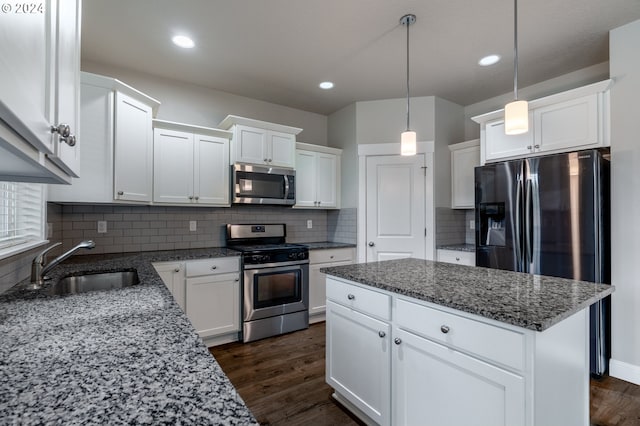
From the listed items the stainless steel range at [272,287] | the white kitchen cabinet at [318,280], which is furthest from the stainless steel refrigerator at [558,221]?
the stainless steel range at [272,287]

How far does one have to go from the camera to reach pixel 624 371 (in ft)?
7.72

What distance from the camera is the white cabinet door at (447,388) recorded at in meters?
1.15

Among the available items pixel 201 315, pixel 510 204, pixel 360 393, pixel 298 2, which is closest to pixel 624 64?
pixel 510 204

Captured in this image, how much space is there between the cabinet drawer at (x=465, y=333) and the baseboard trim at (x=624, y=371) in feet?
6.91

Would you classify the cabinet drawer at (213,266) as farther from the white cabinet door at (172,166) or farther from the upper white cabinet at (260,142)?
the upper white cabinet at (260,142)

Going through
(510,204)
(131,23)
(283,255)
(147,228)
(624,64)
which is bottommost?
(283,255)

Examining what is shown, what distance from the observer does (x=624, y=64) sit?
239 cm

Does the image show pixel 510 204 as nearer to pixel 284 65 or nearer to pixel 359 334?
pixel 359 334

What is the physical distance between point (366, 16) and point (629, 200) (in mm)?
2415

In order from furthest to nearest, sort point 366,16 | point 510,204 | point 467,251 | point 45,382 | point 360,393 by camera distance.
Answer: point 467,251
point 510,204
point 366,16
point 360,393
point 45,382

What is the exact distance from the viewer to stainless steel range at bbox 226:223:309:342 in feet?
10.2

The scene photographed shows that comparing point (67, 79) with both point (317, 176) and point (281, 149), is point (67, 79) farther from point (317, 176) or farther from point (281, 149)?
point (317, 176)

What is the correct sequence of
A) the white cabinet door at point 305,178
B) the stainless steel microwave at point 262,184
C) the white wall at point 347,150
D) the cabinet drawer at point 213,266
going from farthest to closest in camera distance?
the white wall at point 347,150 → the white cabinet door at point 305,178 → the stainless steel microwave at point 262,184 → the cabinet drawer at point 213,266

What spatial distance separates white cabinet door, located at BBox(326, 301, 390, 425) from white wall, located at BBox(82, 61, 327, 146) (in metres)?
2.66
